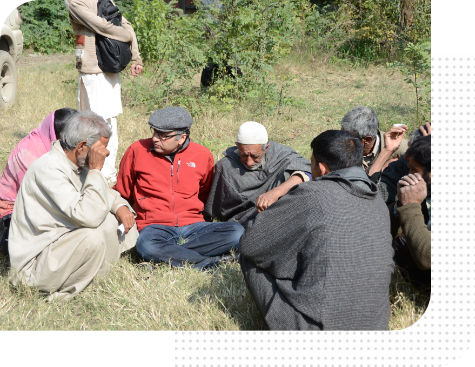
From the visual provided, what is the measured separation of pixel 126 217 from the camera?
363cm

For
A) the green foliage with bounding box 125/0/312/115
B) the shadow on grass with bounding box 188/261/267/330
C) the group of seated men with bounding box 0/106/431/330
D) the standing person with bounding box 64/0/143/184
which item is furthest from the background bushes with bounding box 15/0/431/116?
the shadow on grass with bounding box 188/261/267/330

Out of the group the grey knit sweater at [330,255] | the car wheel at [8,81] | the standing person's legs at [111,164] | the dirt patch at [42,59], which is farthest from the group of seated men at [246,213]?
the dirt patch at [42,59]

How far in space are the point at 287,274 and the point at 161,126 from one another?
1.95 m

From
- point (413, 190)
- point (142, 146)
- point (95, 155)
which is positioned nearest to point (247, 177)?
point (142, 146)

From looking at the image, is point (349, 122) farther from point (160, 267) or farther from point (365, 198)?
point (160, 267)

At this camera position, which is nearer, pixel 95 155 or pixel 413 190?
pixel 413 190

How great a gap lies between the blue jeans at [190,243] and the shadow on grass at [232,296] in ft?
0.68

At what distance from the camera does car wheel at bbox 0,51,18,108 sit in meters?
7.88

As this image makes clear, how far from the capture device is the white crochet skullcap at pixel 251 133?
3.82m

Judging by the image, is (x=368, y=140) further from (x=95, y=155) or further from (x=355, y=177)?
(x=95, y=155)

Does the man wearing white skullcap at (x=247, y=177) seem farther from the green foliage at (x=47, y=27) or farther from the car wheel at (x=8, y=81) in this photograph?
the green foliage at (x=47, y=27)

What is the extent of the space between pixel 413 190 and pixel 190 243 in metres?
1.84

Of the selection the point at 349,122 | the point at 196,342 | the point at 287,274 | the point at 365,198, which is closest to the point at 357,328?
the point at 287,274

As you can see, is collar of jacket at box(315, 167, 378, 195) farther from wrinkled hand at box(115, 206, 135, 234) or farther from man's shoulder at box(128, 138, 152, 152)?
man's shoulder at box(128, 138, 152, 152)
